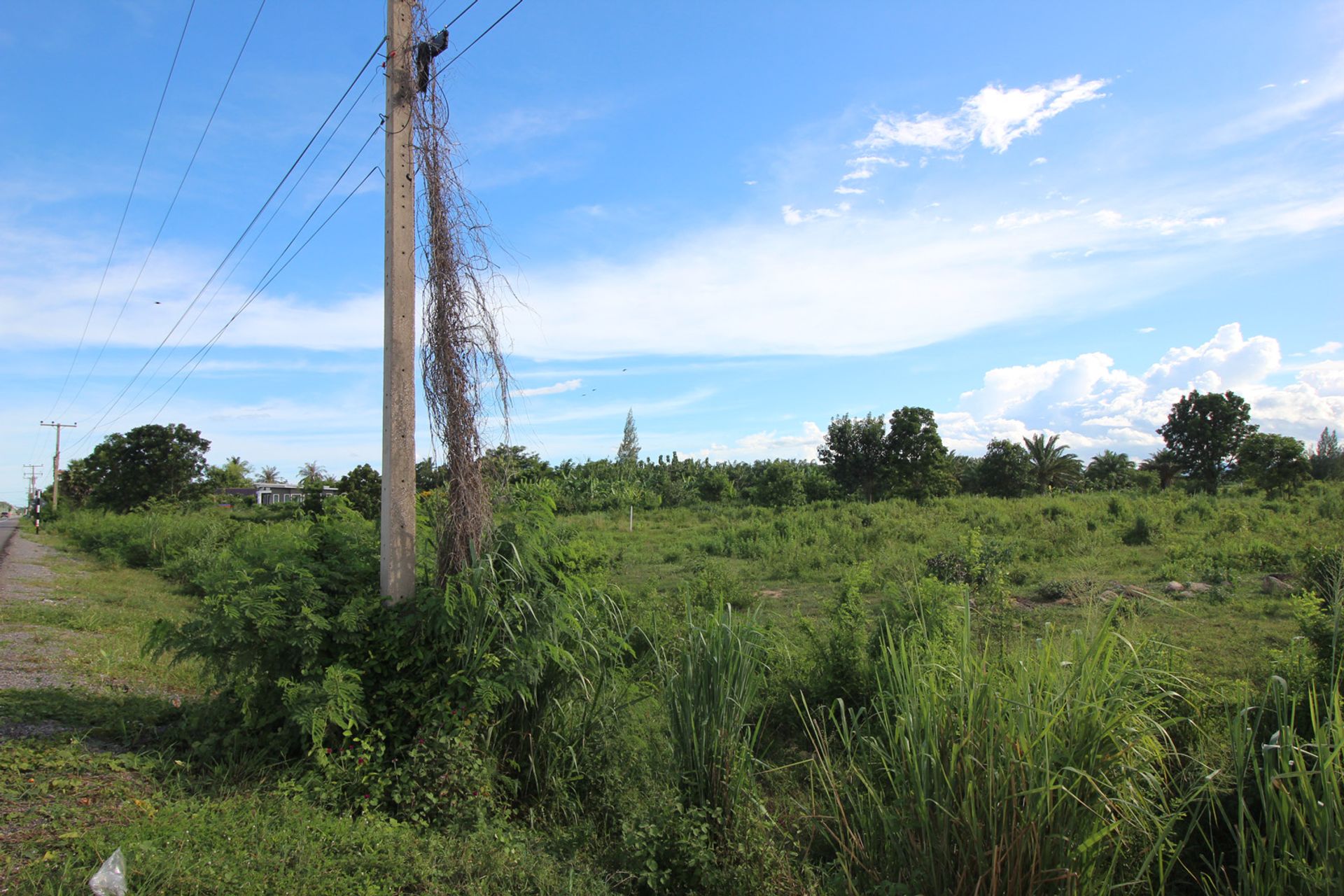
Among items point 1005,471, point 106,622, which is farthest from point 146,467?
point 1005,471

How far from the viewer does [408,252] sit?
5289 mm

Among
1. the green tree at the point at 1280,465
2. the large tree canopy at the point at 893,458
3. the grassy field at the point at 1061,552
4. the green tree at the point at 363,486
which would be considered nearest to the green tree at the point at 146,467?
the green tree at the point at 363,486

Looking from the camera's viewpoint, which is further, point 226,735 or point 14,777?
point 226,735

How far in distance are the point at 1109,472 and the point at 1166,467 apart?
8.08 metres

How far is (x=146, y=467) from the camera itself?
1216 inches

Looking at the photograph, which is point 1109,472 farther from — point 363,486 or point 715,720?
point 715,720

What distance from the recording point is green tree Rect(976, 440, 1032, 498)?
1513 inches

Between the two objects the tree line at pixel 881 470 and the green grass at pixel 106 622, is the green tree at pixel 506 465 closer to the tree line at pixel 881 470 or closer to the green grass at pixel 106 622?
the green grass at pixel 106 622

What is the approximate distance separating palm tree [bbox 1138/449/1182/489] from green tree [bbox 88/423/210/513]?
4426cm

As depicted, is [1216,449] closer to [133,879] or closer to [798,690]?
[798,690]

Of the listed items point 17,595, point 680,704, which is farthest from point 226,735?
point 17,595

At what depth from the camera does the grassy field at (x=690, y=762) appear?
284 cm

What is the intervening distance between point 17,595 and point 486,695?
12.9 metres

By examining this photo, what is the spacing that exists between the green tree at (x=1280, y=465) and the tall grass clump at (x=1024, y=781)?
2896 centimetres
